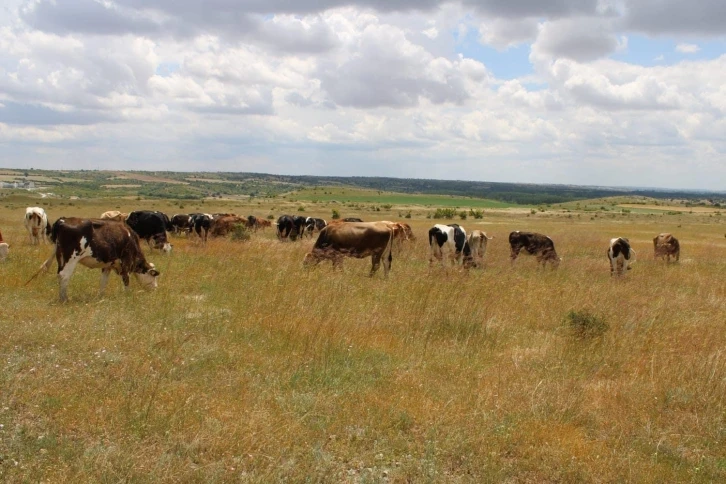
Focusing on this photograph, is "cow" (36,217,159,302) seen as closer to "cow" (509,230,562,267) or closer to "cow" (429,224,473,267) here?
"cow" (429,224,473,267)

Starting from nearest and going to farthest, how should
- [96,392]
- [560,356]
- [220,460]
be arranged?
[220,460], [96,392], [560,356]

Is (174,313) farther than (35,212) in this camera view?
No

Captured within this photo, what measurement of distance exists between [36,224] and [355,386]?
68.5 ft

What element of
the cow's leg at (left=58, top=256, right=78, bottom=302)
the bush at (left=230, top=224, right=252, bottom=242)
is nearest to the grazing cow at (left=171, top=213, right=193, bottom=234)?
the bush at (left=230, top=224, right=252, bottom=242)

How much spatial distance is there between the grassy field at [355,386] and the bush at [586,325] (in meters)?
0.03

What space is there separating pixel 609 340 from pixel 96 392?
23.5 feet


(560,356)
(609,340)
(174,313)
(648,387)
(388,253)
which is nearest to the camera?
(648,387)

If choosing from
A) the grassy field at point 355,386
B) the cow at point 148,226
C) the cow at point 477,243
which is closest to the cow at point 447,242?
the cow at point 477,243

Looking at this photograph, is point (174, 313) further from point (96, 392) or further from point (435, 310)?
point (435, 310)

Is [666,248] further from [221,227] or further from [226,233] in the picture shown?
[221,227]

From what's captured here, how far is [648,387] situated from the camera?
6965mm

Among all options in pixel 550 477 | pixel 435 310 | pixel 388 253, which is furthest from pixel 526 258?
pixel 550 477

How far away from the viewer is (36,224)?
22922mm

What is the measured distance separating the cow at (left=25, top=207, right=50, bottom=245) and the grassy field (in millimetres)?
12874
